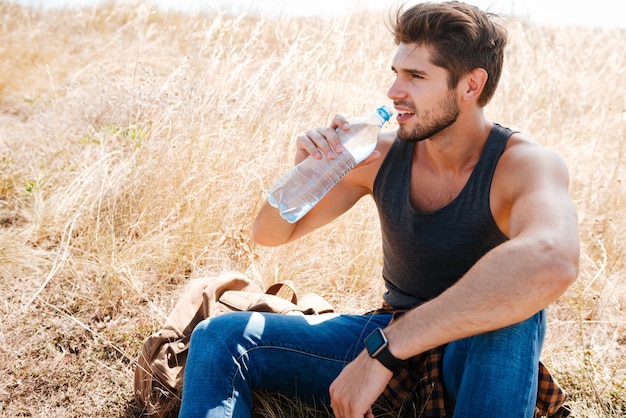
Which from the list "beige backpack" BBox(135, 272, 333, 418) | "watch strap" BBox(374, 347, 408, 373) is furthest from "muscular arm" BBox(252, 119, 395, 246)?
"watch strap" BBox(374, 347, 408, 373)

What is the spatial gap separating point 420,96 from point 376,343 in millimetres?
943

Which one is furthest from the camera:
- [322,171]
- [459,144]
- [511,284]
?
[322,171]

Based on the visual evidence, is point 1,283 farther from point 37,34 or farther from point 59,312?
point 37,34

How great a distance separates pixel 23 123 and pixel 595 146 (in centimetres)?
491

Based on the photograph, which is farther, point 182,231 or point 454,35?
point 182,231

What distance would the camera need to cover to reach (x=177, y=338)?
2.36m

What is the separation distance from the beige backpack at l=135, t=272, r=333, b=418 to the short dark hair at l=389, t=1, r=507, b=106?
44.1 inches

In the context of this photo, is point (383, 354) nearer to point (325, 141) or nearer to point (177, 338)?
point (325, 141)

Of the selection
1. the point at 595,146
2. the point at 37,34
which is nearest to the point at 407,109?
the point at 595,146

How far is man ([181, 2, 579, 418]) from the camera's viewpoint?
167 centimetres

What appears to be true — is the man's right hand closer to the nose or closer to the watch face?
the nose

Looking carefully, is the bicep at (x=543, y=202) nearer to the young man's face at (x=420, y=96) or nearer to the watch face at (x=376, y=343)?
the young man's face at (x=420, y=96)

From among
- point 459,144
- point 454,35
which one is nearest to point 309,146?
point 459,144

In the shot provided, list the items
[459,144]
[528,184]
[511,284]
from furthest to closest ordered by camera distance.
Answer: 1. [459,144]
2. [528,184]
3. [511,284]
